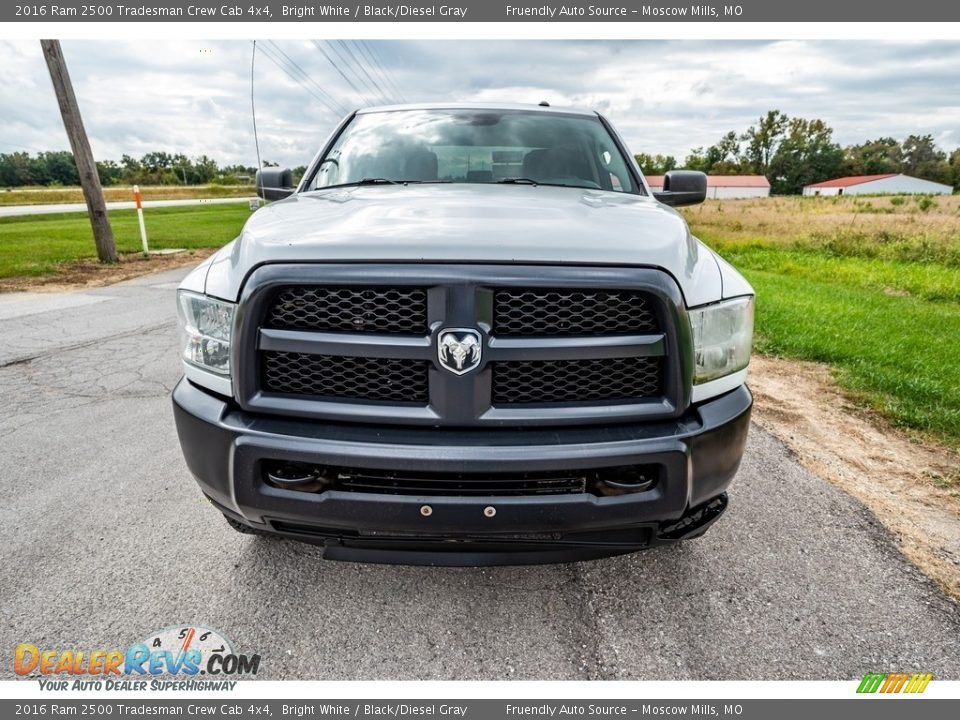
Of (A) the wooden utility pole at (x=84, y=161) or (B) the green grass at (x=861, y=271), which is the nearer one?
(B) the green grass at (x=861, y=271)

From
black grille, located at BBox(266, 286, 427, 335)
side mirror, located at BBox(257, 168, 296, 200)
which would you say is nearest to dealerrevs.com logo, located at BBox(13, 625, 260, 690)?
black grille, located at BBox(266, 286, 427, 335)

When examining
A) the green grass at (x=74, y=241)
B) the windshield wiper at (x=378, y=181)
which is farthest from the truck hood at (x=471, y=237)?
the green grass at (x=74, y=241)

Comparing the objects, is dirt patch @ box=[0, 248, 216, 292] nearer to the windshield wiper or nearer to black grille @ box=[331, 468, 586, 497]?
the windshield wiper

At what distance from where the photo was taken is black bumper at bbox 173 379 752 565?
1.65 metres

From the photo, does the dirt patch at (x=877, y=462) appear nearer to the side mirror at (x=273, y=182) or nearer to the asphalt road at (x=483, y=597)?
the asphalt road at (x=483, y=597)

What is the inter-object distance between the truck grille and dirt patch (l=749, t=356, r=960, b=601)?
5.39ft

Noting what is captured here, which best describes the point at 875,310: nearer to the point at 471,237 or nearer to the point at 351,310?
the point at 471,237

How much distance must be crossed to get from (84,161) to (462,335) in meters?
12.2

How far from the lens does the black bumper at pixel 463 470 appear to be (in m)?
1.65

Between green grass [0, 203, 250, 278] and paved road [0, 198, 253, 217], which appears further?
paved road [0, 198, 253, 217]

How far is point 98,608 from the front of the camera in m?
2.07

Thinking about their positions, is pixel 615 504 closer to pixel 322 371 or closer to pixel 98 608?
pixel 322 371
